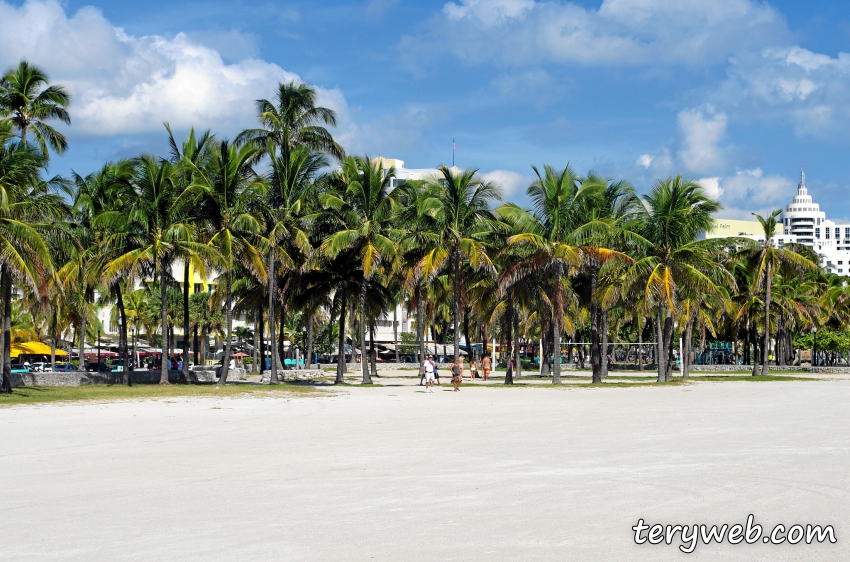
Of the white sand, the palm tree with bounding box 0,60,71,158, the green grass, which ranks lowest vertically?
the green grass

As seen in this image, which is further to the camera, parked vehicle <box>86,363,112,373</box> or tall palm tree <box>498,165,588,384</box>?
parked vehicle <box>86,363,112,373</box>

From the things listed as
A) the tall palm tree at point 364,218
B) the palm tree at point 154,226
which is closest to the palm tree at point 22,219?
the palm tree at point 154,226

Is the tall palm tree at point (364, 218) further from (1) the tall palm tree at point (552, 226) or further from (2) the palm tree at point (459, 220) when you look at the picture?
(1) the tall palm tree at point (552, 226)

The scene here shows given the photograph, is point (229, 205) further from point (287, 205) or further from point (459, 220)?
point (459, 220)

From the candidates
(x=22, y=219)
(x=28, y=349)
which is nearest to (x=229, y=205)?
(x=22, y=219)

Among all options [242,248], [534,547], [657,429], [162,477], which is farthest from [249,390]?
[534,547]

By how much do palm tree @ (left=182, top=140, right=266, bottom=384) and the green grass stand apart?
305cm

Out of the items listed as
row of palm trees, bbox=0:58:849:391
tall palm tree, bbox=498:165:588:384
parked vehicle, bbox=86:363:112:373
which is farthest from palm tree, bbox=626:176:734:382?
parked vehicle, bbox=86:363:112:373

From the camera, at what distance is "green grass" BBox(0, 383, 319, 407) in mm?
28375

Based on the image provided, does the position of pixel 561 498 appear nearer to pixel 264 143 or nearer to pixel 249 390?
pixel 249 390

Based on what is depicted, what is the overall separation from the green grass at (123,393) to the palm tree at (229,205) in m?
3.05

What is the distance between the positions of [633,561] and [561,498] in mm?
2694

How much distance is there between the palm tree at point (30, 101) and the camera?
34531 mm

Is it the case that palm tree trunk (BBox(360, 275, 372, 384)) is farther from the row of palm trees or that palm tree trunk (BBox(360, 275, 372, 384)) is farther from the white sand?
A: the white sand
